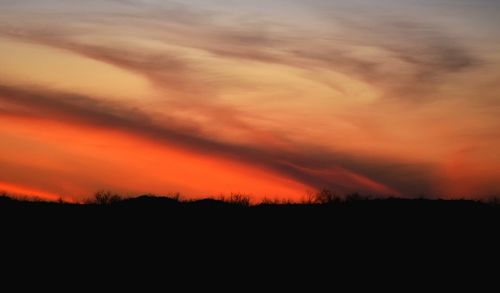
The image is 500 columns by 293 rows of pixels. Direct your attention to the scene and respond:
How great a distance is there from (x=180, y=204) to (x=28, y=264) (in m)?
6.73

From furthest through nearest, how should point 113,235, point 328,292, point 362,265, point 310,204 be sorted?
point 310,204
point 113,235
point 362,265
point 328,292

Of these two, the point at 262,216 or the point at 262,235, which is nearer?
the point at 262,235

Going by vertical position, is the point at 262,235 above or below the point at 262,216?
below

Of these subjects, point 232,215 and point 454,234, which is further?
point 232,215

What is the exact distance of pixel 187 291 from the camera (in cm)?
2244

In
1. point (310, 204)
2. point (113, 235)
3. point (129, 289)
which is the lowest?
point (129, 289)

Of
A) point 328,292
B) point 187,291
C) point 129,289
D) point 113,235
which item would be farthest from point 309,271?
point 113,235

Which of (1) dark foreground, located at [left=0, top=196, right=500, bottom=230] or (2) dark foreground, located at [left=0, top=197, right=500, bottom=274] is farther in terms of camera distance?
(1) dark foreground, located at [left=0, top=196, right=500, bottom=230]

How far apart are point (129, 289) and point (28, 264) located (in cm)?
390

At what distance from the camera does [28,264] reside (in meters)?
24.6

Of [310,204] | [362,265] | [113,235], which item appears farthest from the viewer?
[310,204]

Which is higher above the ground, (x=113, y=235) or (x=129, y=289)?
(x=113, y=235)

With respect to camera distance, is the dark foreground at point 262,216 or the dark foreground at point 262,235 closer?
the dark foreground at point 262,235

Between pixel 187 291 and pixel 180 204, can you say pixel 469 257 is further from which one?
pixel 180 204
